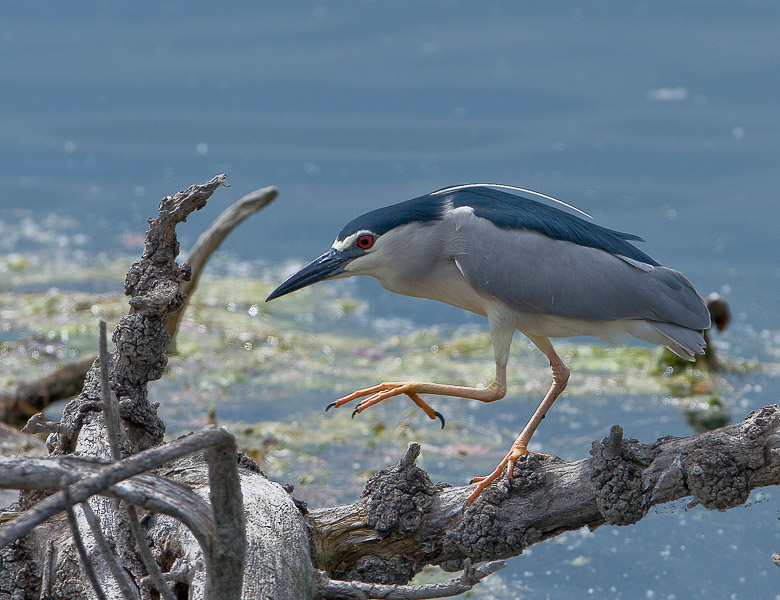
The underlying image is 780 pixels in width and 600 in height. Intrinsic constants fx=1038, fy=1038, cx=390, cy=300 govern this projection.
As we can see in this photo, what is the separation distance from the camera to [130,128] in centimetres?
927

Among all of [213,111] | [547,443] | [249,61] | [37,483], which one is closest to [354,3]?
[249,61]

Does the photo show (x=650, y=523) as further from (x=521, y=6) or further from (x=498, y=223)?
(x=521, y=6)

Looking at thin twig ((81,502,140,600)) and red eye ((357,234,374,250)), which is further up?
red eye ((357,234,374,250))

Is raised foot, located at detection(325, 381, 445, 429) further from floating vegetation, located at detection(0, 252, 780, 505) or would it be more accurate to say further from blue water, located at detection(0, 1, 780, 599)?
blue water, located at detection(0, 1, 780, 599)

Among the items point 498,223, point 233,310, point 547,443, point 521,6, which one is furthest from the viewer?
point 521,6

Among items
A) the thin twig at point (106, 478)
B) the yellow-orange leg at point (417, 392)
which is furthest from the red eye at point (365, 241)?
the thin twig at point (106, 478)

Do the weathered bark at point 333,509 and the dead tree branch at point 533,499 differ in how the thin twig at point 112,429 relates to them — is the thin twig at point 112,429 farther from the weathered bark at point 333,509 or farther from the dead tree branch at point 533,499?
the dead tree branch at point 533,499

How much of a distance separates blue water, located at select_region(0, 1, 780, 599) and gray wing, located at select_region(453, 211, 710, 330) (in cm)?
305

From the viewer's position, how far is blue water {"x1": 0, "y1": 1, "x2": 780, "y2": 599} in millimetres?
7734

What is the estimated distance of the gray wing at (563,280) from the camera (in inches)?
140

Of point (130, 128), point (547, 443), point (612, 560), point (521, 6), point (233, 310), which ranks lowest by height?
point (612, 560)

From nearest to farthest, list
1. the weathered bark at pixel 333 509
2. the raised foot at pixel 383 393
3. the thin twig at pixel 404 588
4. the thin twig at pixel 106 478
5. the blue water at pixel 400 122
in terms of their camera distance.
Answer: the thin twig at pixel 106 478, the thin twig at pixel 404 588, the weathered bark at pixel 333 509, the raised foot at pixel 383 393, the blue water at pixel 400 122

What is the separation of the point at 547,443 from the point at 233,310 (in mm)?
2544

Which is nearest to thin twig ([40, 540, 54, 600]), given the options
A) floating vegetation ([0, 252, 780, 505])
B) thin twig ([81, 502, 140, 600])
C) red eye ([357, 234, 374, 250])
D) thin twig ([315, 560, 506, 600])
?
thin twig ([315, 560, 506, 600])
